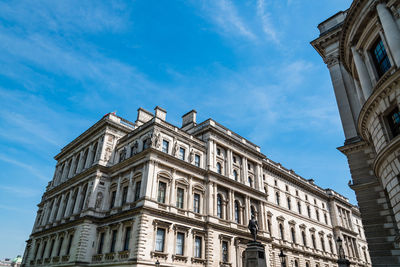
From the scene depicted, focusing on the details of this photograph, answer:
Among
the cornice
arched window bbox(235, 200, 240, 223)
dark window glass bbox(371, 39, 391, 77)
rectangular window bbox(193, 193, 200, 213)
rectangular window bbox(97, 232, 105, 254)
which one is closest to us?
the cornice

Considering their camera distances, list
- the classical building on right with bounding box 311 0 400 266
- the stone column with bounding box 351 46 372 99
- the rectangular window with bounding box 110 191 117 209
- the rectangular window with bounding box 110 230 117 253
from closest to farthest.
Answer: the classical building on right with bounding box 311 0 400 266 < the stone column with bounding box 351 46 372 99 < the rectangular window with bounding box 110 230 117 253 < the rectangular window with bounding box 110 191 117 209

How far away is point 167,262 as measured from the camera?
25.5 metres

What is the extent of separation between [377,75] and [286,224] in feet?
102

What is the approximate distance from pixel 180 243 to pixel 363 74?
20.9 metres

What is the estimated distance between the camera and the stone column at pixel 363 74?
16734 mm

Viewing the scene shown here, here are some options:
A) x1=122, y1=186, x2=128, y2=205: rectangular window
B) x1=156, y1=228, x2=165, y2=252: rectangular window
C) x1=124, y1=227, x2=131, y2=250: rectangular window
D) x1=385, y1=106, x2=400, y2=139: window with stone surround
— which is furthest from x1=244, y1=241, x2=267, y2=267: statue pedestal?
x1=122, y1=186, x2=128, y2=205: rectangular window

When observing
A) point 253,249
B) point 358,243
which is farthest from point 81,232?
point 358,243

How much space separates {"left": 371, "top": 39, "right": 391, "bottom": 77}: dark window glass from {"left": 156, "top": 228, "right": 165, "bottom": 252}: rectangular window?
834 inches

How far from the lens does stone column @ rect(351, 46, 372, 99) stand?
16.7 m

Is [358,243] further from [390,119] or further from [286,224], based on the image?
[390,119]

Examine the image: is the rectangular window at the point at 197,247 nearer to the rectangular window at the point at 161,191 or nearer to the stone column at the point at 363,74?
the rectangular window at the point at 161,191

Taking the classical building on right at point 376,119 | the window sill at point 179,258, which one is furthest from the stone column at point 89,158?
the classical building on right at point 376,119

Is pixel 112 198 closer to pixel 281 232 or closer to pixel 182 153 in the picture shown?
pixel 182 153

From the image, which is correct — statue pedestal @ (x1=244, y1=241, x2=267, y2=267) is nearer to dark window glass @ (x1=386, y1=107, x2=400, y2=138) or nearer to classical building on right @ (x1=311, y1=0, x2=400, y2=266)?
classical building on right @ (x1=311, y1=0, x2=400, y2=266)
